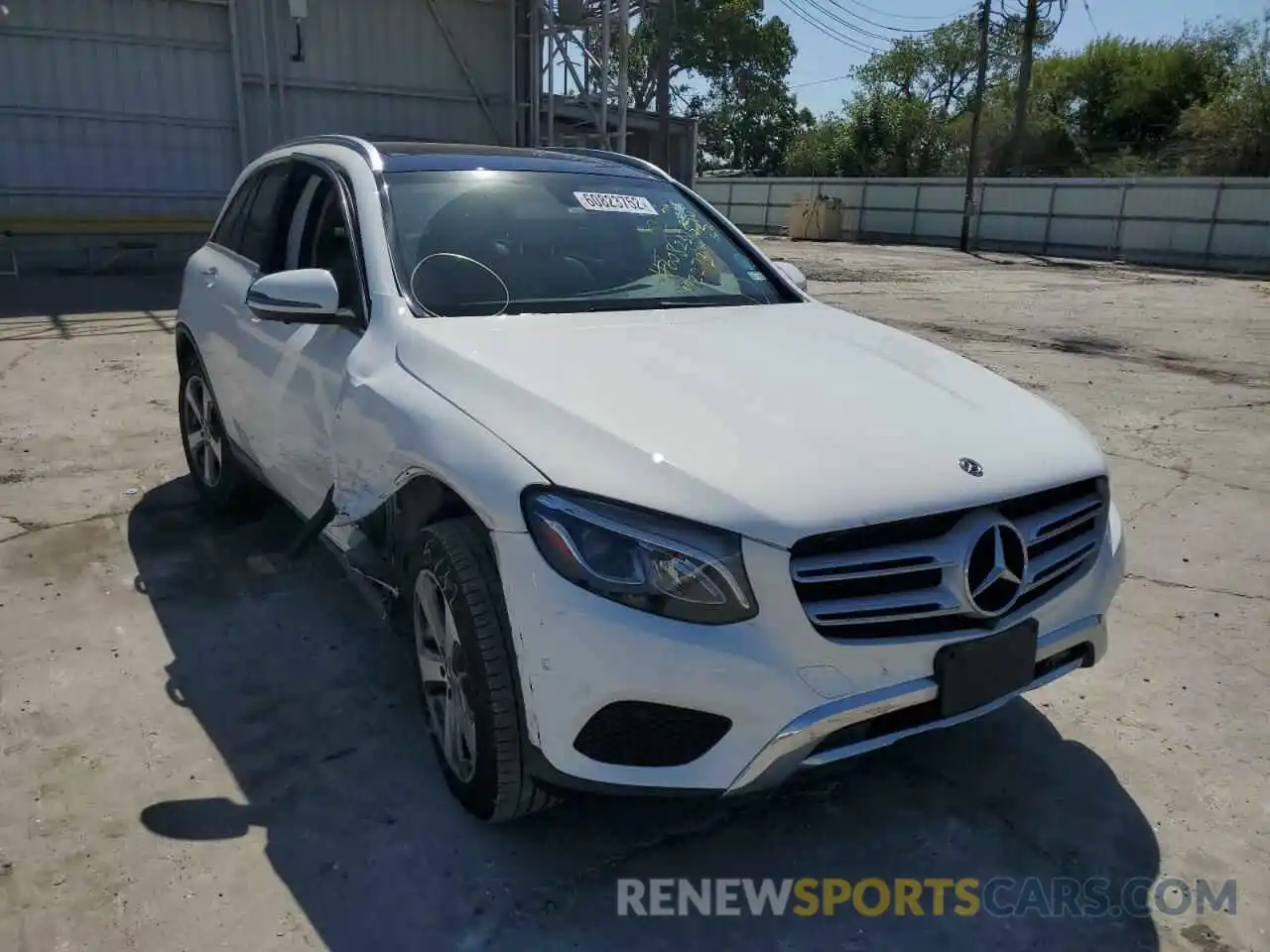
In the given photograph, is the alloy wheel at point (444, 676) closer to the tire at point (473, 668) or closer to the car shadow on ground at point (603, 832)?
the tire at point (473, 668)

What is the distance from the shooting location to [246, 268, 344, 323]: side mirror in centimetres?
296

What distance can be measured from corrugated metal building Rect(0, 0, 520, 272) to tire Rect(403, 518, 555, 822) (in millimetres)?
14335

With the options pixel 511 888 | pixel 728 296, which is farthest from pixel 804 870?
pixel 728 296

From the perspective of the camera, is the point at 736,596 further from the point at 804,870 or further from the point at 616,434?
the point at 804,870

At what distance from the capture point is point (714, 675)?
6.66 feet

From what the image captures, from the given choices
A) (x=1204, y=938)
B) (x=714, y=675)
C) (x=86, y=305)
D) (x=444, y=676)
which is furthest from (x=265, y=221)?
(x=86, y=305)

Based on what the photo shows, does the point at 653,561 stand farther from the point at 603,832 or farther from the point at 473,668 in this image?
the point at 603,832

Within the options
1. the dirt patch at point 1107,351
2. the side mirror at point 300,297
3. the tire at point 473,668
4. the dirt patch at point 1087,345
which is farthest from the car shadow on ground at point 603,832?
the dirt patch at point 1087,345

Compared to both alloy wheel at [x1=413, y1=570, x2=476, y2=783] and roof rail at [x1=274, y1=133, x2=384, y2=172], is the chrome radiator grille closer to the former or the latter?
alloy wheel at [x1=413, y1=570, x2=476, y2=783]

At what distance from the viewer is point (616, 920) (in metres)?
2.28

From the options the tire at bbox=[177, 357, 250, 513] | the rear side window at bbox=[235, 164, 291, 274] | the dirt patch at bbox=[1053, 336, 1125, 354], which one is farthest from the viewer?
the dirt patch at bbox=[1053, 336, 1125, 354]

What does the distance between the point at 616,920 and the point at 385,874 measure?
0.56 m

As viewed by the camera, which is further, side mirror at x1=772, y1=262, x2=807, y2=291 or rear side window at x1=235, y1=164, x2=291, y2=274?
rear side window at x1=235, y1=164, x2=291, y2=274

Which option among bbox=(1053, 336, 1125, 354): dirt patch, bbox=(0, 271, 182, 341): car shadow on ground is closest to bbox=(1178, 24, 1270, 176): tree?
bbox=(1053, 336, 1125, 354): dirt patch
